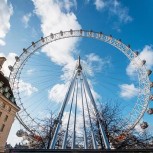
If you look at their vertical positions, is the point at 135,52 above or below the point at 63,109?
above

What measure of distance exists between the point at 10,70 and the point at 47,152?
22.2 metres

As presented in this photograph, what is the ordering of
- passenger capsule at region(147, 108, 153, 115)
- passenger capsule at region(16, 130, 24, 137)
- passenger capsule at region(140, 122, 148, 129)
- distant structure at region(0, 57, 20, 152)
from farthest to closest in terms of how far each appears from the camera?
1. distant structure at region(0, 57, 20, 152)
2. passenger capsule at region(16, 130, 24, 137)
3. passenger capsule at region(147, 108, 153, 115)
4. passenger capsule at region(140, 122, 148, 129)

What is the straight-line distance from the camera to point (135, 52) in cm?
2869

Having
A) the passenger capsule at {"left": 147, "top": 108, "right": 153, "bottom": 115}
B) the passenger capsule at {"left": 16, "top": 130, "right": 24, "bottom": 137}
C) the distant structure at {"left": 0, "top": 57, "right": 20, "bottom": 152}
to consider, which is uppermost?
the distant structure at {"left": 0, "top": 57, "right": 20, "bottom": 152}

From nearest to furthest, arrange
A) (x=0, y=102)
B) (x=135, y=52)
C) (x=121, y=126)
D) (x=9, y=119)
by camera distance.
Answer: (x=121, y=126) < (x=135, y=52) < (x=0, y=102) < (x=9, y=119)

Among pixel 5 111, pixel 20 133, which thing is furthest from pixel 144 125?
pixel 5 111

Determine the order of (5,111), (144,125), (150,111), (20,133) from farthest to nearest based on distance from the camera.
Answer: (5,111), (20,133), (150,111), (144,125)

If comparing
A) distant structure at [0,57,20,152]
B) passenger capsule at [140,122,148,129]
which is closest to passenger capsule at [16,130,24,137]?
distant structure at [0,57,20,152]

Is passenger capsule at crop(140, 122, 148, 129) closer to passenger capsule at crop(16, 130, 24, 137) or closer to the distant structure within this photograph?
passenger capsule at crop(16, 130, 24, 137)

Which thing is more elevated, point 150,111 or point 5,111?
point 5,111

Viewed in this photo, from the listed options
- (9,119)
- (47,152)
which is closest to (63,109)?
(47,152)

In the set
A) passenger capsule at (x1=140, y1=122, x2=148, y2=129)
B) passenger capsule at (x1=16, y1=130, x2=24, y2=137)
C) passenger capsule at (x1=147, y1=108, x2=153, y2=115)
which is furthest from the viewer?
passenger capsule at (x1=16, y1=130, x2=24, y2=137)

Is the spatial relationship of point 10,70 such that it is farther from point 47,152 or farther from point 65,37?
point 47,152

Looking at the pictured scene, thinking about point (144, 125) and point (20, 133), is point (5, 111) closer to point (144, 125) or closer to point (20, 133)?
point (20, 133)
